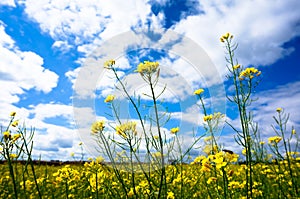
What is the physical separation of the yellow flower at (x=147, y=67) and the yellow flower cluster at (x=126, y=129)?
0.36 metres

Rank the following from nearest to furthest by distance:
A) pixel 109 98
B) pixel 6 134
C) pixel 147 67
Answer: pixel 6 134 < pixel 147 67 < pixel 109 98

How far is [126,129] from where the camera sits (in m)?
1.86

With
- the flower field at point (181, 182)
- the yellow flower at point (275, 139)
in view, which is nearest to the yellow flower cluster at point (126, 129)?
the flower field at point (181, 182)

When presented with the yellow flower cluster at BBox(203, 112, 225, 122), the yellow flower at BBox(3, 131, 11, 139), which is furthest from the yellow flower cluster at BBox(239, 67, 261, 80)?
the yellow flower at BBox(3, 131, 11, 139)

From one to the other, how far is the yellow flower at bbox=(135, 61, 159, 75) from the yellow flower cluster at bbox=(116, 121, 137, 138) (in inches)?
14.1

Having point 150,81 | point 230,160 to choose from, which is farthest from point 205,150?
point 150,81

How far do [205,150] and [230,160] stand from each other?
0.81 m

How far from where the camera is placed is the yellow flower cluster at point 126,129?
1854 mm

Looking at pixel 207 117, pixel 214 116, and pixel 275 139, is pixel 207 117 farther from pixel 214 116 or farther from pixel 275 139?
pixel 275 139

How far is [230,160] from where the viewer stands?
5.91ft

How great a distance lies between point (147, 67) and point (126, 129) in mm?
418

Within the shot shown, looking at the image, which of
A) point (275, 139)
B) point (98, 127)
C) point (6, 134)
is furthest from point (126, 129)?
point (275, 139)

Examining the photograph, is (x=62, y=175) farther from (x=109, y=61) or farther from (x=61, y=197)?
(x=61, y=197)

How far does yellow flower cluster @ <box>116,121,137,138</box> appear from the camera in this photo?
6.08 feet
